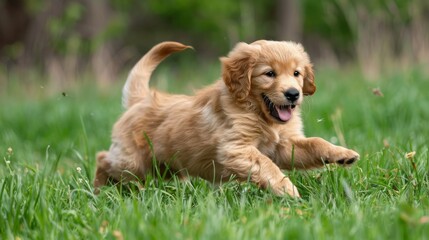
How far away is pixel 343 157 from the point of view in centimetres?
379

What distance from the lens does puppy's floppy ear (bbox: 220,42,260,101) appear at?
3959mm

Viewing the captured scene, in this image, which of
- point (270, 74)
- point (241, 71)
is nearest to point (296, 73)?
point (270, 74)

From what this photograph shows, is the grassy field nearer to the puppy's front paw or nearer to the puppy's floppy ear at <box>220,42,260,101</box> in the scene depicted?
the puppy's front paw

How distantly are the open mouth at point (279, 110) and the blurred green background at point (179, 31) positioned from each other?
15.9 ft

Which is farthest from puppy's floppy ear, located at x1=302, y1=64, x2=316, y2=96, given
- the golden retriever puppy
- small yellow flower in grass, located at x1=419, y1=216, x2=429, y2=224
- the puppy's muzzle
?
small yellow flower in grass, located at x1=419, y1=216, x2=429, y2=224

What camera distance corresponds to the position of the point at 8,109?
8.69 m

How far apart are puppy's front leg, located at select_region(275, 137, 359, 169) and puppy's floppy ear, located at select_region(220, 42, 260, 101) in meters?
0.38

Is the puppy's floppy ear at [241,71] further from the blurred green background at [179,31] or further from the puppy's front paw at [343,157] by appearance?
the blurred green background at [179,31]

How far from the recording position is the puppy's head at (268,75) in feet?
12.7

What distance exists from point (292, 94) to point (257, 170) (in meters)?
0.42

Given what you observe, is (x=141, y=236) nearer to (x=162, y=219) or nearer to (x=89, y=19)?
(x=162, y=219)

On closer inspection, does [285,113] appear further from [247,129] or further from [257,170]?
[257,170]

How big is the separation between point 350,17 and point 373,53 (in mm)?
883

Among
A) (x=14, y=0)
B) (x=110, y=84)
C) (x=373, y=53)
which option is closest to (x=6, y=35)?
(x=14, y=0)
